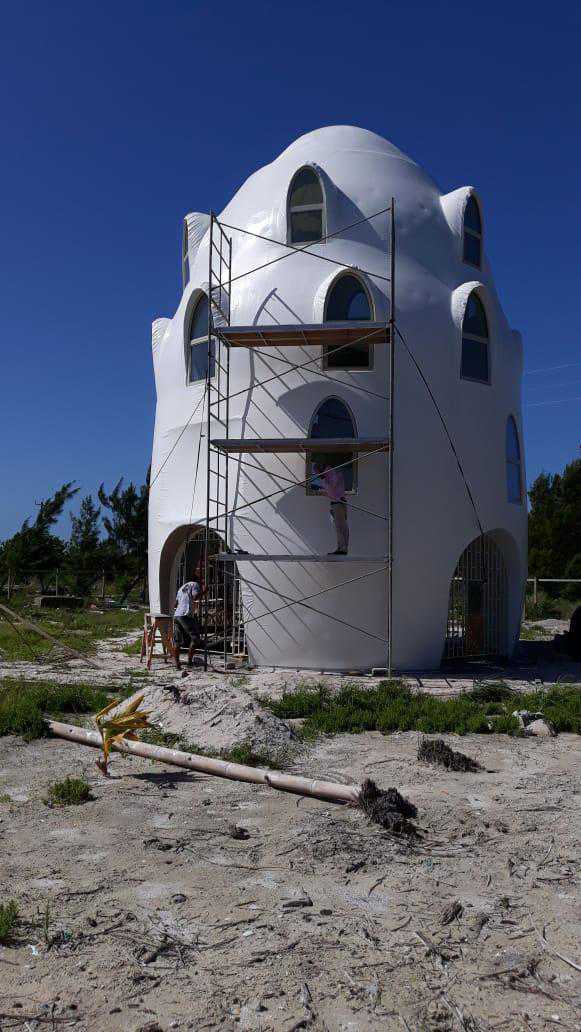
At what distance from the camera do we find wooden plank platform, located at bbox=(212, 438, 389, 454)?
12016mm

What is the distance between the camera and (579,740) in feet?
27.3

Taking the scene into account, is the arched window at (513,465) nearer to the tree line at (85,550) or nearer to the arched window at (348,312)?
the arched window at (348,312)

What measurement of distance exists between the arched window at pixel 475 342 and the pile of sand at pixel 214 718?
714 cm

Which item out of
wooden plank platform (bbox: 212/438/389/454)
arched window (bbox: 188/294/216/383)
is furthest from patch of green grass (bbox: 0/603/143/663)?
arched window (bbox: 188/294/216/383)

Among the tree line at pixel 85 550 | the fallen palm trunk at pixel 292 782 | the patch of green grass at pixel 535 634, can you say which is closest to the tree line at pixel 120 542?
the tree line at pixel 85 550

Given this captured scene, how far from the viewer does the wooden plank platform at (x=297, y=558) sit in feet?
38.7

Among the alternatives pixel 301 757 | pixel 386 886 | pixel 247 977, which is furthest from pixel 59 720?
pixel 247 977

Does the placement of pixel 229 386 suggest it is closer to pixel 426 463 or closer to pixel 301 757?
pixel 426 463

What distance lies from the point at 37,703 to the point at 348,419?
6210 mm

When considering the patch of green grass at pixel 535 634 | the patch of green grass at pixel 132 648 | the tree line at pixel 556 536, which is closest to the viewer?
the patch of green grass at pixel 132 648

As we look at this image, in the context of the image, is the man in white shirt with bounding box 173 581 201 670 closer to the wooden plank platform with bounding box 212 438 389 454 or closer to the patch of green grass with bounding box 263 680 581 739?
the wooden plank platform with bounding box 212 438 389 454

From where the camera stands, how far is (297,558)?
1201 cm

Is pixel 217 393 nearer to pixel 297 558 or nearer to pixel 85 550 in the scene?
pixel 297 558

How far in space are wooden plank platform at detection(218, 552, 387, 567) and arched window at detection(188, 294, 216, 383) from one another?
11.1 feet
